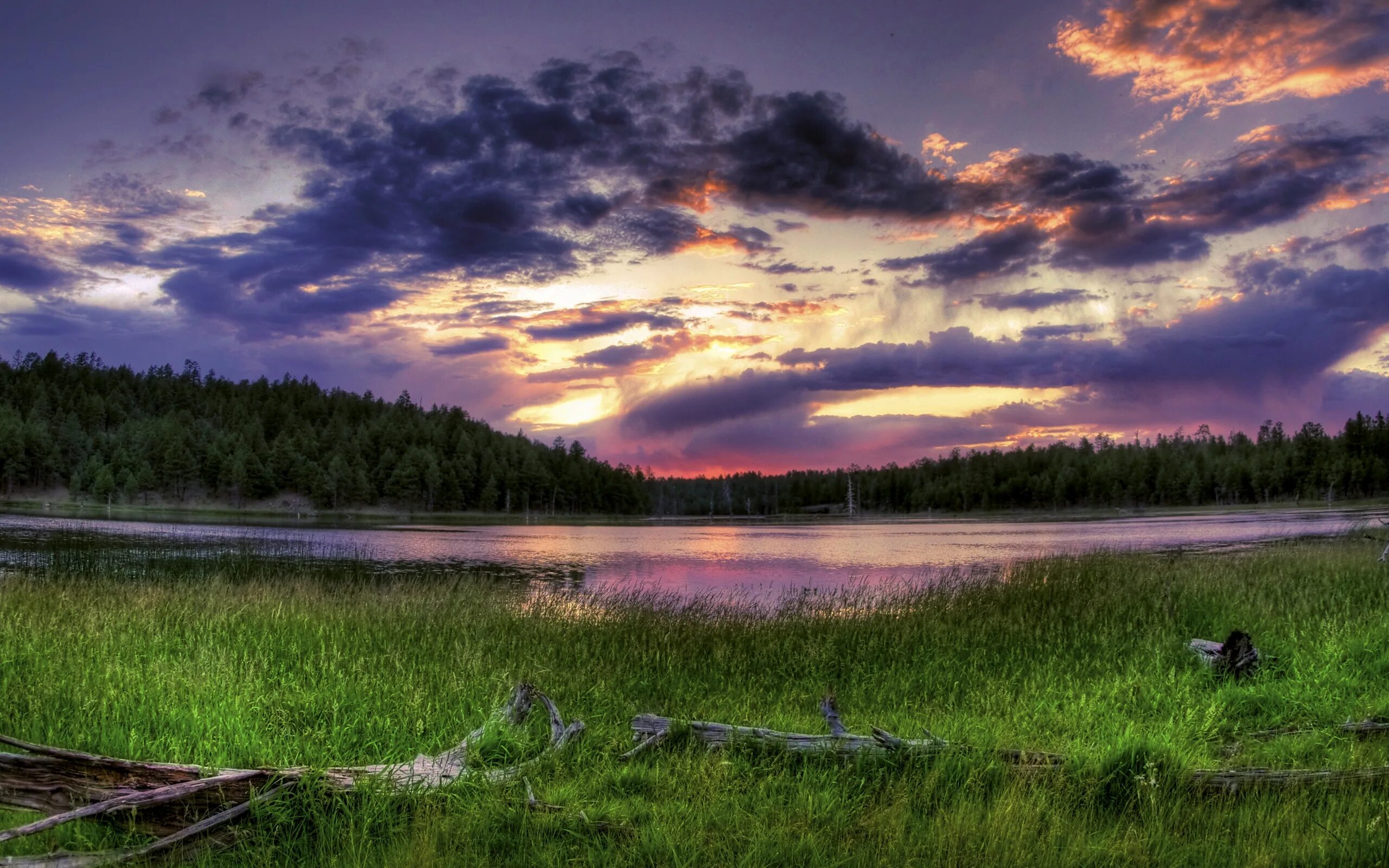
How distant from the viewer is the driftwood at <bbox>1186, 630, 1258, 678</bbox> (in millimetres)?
10969

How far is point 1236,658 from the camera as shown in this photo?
1109cm

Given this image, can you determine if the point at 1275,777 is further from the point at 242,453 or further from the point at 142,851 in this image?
the point at 242,453

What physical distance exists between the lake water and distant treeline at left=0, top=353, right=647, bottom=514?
6571cm

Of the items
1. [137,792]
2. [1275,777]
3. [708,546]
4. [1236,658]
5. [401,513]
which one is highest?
[137,792]

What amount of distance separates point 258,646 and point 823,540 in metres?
60.9

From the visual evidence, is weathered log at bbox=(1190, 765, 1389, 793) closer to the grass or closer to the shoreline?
the grass

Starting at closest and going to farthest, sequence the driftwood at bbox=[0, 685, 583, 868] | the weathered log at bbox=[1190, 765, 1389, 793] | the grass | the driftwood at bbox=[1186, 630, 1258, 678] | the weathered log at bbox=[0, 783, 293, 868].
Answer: the weathered log at bbox=[0, 783, 293, 868]
the driftwood at bbox=[0, 685, 583, 868]
the grass
the weathered log at bbox=[1190, 765, 1389, 793]
the driftwood at bbox=[1186, 630, 1258, 678]

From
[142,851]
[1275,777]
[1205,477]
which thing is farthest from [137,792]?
[1205,477]

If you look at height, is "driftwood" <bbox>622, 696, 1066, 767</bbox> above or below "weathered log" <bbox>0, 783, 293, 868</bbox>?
below

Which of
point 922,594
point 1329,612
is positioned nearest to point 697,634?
point 922,594

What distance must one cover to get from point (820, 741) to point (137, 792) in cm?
497

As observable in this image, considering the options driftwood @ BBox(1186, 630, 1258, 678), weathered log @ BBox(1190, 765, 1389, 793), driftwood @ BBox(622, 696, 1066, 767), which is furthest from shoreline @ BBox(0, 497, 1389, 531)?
weathered log @ BBox(1190, 765, 1389, 793)

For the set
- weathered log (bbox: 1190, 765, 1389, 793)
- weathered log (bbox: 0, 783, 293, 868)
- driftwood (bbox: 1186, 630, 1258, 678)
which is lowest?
driftwood (bbox: 1186, 630, 1258, 678)

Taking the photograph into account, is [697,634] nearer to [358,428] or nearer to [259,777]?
[259,777]
